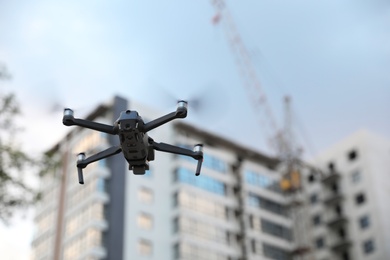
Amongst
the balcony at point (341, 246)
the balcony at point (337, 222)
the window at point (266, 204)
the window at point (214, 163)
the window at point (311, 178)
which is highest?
the window at point (311, 178)

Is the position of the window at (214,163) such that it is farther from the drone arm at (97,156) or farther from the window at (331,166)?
the drone arm at (97,156)

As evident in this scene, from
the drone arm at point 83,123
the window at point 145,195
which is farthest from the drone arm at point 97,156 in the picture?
the window at point 145,195

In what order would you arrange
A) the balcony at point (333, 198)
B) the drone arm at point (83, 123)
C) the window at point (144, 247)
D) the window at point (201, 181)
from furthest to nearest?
the balcony at point (333, 198) → the window at point (201, 181) → the window at point (144, 247) → the drone arm at point (83, 123)

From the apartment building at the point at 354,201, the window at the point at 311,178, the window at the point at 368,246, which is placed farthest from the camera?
the window at the point at 311,178

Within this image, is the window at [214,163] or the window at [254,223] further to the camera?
the window at [254,223]

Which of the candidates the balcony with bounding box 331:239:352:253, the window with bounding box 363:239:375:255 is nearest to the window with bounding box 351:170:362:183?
the balcony with bounding box 331:239:352:253

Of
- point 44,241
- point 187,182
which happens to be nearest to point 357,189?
point 187,182

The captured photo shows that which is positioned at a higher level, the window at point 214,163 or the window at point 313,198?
the window at point 313,198

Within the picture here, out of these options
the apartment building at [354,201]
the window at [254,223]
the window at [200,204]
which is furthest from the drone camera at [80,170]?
the apartment building at [354,201]
